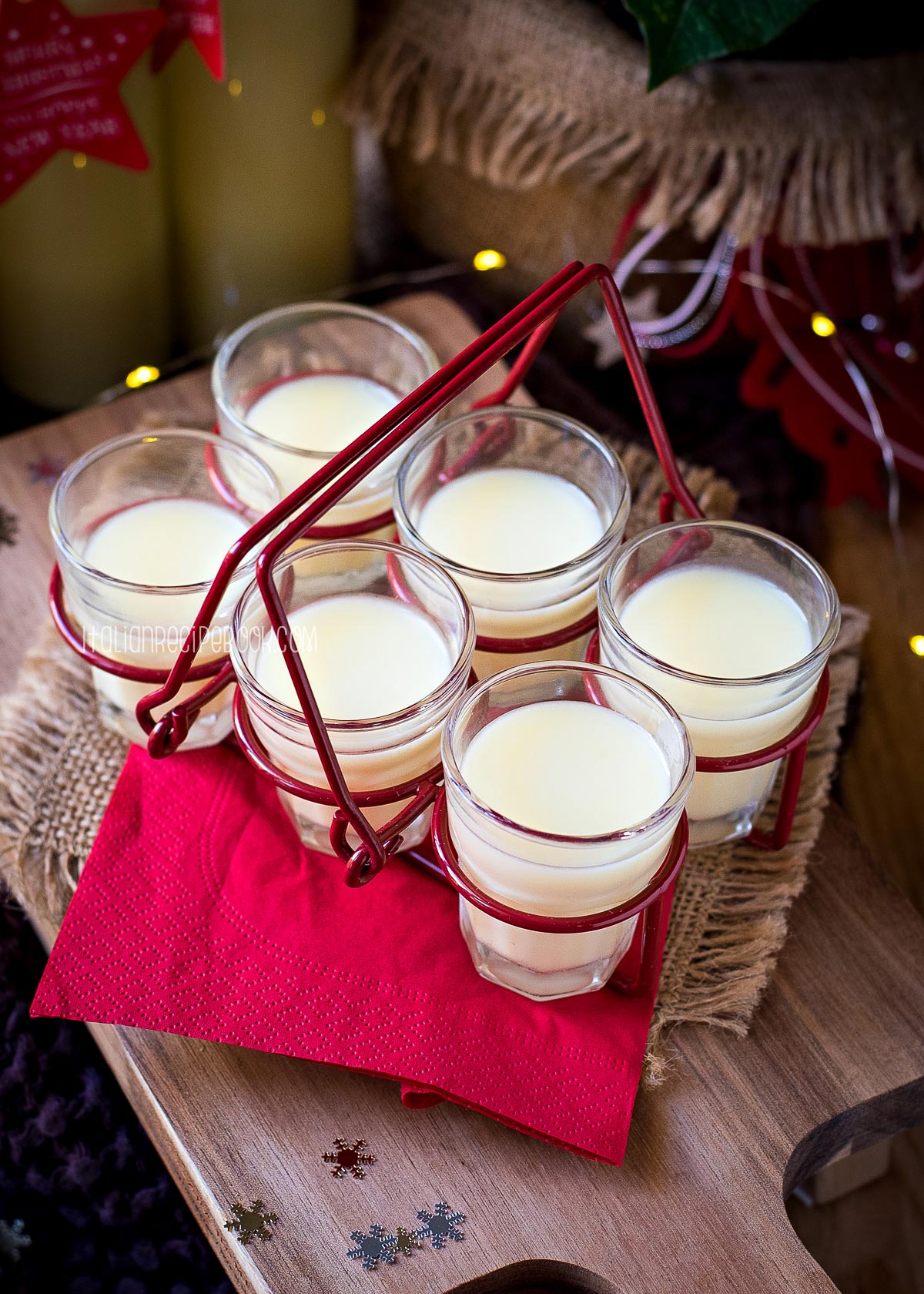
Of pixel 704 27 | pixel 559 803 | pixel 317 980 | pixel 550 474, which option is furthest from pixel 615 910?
pixel 704 27

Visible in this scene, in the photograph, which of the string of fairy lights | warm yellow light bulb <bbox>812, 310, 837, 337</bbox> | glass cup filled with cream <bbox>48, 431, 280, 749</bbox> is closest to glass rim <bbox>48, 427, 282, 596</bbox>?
glass cup filled with cream <bbox>48, 431, 280, 749</bbox>

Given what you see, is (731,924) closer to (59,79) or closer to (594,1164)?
(594,1164)

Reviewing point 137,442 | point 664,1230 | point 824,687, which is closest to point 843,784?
point 824,687

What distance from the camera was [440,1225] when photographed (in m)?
0.57

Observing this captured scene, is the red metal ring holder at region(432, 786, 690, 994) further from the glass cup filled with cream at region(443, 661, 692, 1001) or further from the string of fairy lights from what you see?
the string of fairy lights

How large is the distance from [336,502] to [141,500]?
0.72ft

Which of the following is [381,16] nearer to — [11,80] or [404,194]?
[404,194]

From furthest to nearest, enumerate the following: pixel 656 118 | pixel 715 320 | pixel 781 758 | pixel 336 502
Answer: pixel 715 320 < pixel 656 118 < pixel 781 758 < pixel 336 502

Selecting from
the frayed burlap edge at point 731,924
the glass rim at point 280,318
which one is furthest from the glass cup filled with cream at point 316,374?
the frayed burlap edge at point 731,924

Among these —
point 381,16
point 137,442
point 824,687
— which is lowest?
point 824,687

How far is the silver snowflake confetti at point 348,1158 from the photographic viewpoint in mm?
586

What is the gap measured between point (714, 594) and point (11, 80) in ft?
1.91

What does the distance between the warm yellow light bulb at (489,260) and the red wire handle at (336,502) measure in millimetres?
352

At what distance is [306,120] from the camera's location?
0.95 metres
